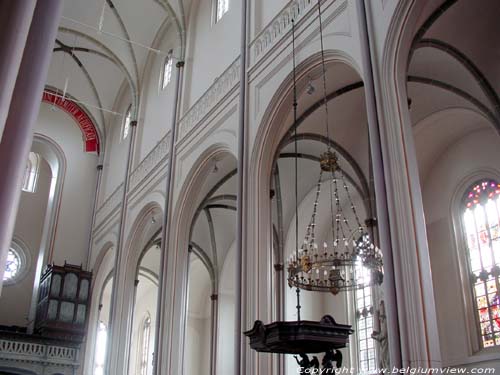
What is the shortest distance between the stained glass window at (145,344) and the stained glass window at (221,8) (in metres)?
14.9

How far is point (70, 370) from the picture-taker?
57.9 ft

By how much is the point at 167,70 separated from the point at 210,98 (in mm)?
4960

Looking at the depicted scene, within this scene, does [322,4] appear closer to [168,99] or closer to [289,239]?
[168,99]

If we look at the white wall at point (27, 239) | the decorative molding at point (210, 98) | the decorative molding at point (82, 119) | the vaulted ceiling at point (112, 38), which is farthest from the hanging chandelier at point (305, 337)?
the decorative molding at point (82, 119)

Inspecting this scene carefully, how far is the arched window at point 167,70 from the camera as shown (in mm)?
17594

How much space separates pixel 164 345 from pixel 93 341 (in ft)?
25.3

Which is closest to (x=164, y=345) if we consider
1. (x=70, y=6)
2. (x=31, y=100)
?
(x=31, y=100)

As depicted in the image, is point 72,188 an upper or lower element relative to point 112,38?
lower

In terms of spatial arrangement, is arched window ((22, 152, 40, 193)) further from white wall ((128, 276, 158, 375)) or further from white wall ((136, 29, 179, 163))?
white wall ((136, 29, 179, 163))

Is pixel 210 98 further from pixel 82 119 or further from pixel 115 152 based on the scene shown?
pixel 82 119

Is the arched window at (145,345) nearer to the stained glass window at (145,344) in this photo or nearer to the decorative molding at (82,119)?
the stained glass window at (145,344)

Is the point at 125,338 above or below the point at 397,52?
below

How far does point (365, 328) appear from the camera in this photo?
619 inches

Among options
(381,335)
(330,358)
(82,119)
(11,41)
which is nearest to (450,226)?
(381,335)
